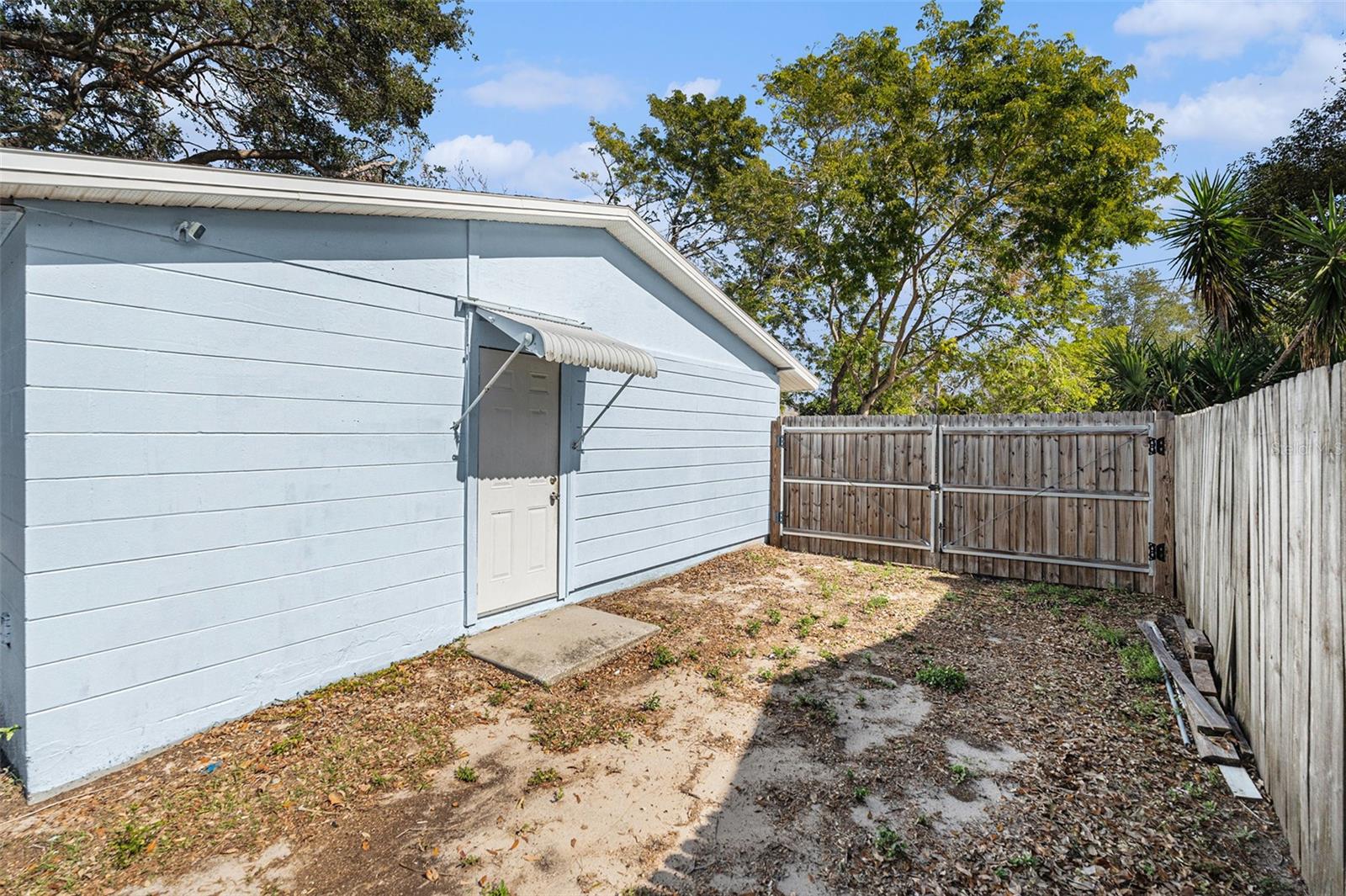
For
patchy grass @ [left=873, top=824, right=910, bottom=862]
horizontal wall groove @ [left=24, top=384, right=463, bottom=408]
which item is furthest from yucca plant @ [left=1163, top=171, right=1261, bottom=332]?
horizontal wall groove @ [left=24, top=384, right=463, bottom=408]

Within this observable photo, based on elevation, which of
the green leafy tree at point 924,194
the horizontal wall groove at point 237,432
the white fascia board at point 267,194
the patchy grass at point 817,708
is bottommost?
the patchy grass at point 817,708

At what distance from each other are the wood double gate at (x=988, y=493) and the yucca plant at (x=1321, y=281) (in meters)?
1.29

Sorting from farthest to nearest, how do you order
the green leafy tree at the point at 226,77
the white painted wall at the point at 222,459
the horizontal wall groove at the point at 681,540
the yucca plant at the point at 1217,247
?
the green leafy tree at the point at 226,77 → the yucca plant at the point at 1217,247 → the horizontal wall groove at the point at 681,540 → the white painted wall at the point at 222,459

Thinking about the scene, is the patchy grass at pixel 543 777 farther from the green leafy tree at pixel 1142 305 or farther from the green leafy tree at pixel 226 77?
the green leafy tree at pixel 1142 305

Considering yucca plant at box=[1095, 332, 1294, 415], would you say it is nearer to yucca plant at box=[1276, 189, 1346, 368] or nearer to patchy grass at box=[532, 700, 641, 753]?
yucca plant at box=[1276, 189, 1346, 368]

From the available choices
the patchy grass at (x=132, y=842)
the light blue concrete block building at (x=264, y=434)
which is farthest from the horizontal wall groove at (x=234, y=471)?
the patchy grass at (x=132, y=842)

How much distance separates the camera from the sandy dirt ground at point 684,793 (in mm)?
2404

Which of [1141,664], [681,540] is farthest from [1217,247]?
[681,540]

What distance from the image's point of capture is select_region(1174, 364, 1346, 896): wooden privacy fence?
2.02m

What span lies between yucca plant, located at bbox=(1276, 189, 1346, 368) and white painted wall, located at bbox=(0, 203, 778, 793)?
7.05 meters

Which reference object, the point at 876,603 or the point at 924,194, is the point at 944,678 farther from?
the point at 924,194

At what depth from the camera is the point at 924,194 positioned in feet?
43.0

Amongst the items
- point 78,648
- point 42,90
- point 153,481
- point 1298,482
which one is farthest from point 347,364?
point 42,90

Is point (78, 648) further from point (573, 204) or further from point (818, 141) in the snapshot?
point (818, 141)
